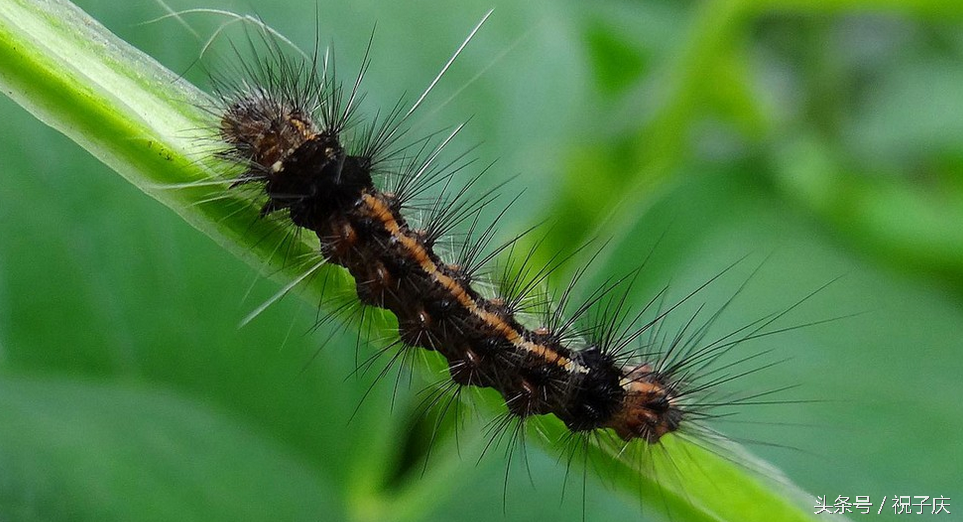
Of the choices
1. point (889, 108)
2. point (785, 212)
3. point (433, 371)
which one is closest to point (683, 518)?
point (433, 371)

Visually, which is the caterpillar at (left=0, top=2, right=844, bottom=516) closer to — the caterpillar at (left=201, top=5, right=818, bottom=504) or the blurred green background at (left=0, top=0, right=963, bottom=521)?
the caterpillar at (left=201, top=5, right=818, bottom=504)

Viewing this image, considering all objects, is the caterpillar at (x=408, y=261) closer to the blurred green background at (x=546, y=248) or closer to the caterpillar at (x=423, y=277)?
the caterpillar at (x=423, y=277)

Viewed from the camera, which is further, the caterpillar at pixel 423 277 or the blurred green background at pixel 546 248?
the blurred green background at pixel 546 248

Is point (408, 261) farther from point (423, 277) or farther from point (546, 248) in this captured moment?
point (546, 248)

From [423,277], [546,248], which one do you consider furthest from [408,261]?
[546,248]

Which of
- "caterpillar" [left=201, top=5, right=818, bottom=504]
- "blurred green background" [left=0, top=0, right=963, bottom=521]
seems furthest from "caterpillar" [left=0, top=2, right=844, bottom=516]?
"blurred green background" [left=0, top=0, right=963, bottom=521]

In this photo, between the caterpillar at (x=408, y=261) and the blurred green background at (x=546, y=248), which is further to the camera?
the blurred green background at (x=546, y=248)

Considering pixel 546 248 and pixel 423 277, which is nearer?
pixel 423 277

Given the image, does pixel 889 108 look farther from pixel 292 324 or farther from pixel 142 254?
pixel 142 254

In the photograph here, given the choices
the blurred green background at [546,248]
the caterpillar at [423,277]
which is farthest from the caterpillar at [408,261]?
the blurred green background at [546,248]
